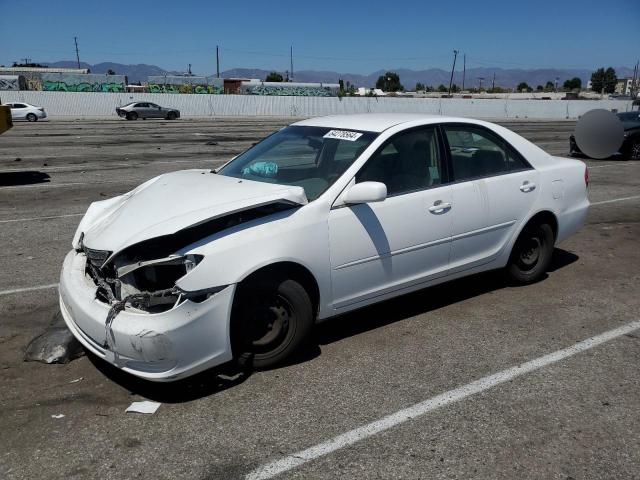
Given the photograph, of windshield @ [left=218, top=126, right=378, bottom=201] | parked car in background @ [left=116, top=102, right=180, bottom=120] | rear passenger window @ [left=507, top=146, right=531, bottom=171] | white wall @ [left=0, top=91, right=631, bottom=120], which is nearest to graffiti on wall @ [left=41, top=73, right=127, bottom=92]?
white wall @ [left=0, top=91, right=631, bottom=120]

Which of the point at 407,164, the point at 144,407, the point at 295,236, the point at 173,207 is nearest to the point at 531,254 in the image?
the point at 407,164

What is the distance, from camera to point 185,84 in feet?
238

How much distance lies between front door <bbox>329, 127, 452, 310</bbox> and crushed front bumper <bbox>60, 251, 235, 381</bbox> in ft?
3.03

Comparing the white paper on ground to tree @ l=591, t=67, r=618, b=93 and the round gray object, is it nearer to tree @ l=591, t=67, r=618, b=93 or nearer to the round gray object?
the round gray object

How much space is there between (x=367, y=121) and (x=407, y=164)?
0.55 m

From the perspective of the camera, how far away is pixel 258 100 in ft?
155

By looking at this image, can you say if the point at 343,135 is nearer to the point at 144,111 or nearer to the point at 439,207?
the point at 439,207

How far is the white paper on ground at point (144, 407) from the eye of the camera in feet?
11.2

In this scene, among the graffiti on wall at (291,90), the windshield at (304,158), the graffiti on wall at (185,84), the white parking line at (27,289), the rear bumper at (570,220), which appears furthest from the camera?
the graffiti on wall at (185,84)

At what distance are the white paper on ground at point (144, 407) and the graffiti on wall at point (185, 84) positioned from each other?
65.1 metres

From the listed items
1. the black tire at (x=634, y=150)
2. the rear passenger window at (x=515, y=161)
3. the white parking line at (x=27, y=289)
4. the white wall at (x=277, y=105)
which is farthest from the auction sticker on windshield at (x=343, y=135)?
the white wall at (x=277, y=105)

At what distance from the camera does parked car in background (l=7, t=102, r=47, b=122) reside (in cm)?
3466

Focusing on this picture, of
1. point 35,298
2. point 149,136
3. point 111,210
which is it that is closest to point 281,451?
point 111,210

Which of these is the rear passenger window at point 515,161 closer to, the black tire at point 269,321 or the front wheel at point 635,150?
the black tire at point 269,321
